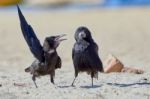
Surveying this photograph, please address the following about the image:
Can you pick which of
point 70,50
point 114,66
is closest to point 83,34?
point 114,66

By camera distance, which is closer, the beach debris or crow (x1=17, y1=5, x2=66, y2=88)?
crow (x1=17, y1=5, x2=66, y2=88)

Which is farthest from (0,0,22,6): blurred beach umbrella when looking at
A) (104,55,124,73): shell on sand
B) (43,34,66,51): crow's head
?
(43,34,66,51): crow's head

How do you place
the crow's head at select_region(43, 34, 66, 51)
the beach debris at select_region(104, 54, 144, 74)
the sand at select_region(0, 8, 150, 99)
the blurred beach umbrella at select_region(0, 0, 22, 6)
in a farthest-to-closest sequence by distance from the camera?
1. the blurred beach umbrella at select_region(0, 0, 22, 6)
2. the beach debris at select_region(104, 54, 144, 74)
3. the crow's head at select_region(43, 34, 66, 51)
4. the sand at select_region(0, 8, 150, 99)

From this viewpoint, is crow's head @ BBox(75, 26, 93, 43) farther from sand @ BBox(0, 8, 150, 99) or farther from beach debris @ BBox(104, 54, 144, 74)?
beach debris @ BBox(104, 54, 144, 74)

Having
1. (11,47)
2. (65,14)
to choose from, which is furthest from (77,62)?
(65,14)

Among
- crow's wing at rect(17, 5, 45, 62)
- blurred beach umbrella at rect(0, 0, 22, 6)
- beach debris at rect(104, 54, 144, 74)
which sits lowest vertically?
beach debris at rect(104, 54, 144, 74)

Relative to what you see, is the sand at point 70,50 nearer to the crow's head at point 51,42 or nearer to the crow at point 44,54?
the crow at point 44,54

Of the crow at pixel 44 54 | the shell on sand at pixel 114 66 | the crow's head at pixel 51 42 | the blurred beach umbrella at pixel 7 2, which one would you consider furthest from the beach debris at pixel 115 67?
the blurred beach umbrella at pixel 7 2

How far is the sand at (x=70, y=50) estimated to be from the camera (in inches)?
299

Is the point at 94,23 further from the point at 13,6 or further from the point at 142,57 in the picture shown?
the point at 142,57

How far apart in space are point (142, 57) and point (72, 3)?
1554 cm

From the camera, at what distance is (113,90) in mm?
7586

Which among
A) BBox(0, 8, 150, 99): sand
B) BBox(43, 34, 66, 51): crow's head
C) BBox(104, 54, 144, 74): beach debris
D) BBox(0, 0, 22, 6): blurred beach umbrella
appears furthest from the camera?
BBox(0, 0, 22, 6): blurred beach umbrella

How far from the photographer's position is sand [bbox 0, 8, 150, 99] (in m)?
7.60
